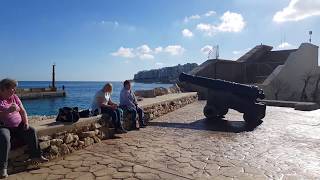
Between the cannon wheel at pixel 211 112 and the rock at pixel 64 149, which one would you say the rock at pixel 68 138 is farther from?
the cannon wheel at pixel 211 112

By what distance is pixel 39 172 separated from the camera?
4789 millimetres

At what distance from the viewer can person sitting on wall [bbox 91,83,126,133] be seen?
24.2 ft

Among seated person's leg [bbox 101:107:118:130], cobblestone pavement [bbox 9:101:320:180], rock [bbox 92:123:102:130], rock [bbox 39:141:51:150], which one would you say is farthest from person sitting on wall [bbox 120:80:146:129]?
rock [bbox 39:141:51:150]

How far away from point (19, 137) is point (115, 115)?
2.75 metres

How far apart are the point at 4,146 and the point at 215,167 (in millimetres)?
3060

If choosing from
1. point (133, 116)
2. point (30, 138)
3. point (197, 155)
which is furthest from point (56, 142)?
point (133, 116)

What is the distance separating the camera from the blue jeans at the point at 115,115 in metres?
7.36

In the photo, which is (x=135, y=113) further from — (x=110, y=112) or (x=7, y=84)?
(x=7, y=84)

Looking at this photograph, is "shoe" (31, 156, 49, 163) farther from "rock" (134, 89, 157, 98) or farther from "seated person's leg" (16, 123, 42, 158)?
"rock" (134, 89, 157, 98)

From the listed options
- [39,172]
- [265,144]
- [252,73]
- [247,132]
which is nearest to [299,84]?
[252,73]

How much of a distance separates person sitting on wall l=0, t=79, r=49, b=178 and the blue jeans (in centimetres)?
241

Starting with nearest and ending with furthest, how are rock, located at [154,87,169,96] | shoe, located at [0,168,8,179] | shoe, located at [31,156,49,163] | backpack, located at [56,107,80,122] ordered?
shoe, located at [0,168,8,179], shoe, located at [31,156,49,163], backpack, located at [56,107,80,122], rock, located at [154,87,169,96]

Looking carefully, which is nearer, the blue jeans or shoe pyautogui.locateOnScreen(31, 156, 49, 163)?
shoe pyautogui.locateOnScreen(31, 156, 49, 163)

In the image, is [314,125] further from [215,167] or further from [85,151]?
[85,151]
